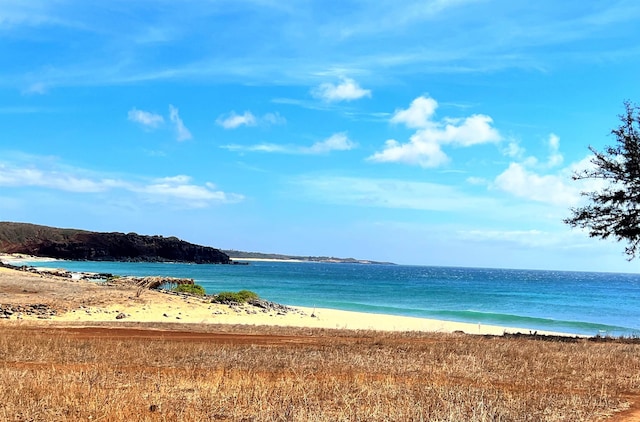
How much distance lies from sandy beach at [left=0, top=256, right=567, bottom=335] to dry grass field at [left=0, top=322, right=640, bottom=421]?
16.1 m

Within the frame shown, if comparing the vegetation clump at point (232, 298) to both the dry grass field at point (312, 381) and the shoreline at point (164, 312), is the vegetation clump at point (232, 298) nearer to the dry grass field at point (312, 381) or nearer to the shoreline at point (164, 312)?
the shoreline at point (164, 312)

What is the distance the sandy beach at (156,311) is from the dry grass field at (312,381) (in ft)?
52.7

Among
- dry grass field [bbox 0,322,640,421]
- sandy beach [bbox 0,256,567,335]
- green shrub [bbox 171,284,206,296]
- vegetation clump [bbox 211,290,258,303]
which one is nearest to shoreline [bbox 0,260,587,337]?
sandy beach [bbox 0,256,567,335]

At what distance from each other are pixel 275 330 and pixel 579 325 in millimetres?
37212

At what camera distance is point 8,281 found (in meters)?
48.4

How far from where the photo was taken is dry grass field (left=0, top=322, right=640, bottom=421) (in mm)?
8695

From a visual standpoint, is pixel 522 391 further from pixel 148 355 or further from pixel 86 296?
pixel 86 296

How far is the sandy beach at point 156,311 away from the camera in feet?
112

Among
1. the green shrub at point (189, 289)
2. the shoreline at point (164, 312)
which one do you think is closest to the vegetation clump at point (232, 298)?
the shoreline at point (164, 312)

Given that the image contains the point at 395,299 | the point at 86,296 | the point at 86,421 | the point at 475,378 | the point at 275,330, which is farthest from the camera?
the point at 395,299

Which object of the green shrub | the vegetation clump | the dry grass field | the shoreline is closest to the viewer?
the dry grass field

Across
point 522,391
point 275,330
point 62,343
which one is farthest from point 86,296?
point 522,391

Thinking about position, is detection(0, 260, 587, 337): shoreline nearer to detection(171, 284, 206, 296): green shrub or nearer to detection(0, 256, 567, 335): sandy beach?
detection(0, 256, 567, 335): sandy beach

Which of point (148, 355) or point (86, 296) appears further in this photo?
point (86, 296)
